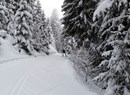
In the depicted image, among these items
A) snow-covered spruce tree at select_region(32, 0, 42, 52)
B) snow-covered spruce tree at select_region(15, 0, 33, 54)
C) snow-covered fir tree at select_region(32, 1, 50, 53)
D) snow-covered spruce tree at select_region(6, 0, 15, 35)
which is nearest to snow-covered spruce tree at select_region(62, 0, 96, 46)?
snow-covered spruce tree at select_region(15, 0, 33, 54)

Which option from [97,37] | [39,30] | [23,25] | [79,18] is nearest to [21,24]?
[23,25]

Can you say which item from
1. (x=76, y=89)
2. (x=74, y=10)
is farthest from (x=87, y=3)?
(x=76, y=89)

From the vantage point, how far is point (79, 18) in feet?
54.0

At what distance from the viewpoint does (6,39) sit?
33156 mm

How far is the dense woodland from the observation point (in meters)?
7.31

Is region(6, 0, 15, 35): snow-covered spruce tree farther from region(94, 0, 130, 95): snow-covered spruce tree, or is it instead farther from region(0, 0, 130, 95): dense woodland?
region(94, 0, 130, 95): snow-covered spruce tree

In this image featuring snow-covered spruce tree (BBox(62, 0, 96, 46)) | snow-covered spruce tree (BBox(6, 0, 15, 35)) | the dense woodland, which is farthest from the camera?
snow-covered spruce tree (BBox(6, 0, 15, 35))

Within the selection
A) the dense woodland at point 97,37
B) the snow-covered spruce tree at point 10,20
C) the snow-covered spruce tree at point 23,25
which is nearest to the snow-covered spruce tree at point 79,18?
the dense woodland at point 97,37

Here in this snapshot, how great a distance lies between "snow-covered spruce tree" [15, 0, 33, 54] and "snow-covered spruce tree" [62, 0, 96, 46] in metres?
15.8

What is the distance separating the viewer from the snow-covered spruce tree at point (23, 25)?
31578mm

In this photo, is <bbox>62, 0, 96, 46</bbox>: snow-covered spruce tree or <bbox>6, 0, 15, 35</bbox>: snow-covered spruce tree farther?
<bbox>6, 0, 15, 35</bbox>: snow-covered spruce tree

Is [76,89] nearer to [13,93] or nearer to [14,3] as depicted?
[13,93]

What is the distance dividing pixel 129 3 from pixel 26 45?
A: 27861 millimetres

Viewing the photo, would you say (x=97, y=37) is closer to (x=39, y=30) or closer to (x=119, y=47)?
(x=119, y=47)
